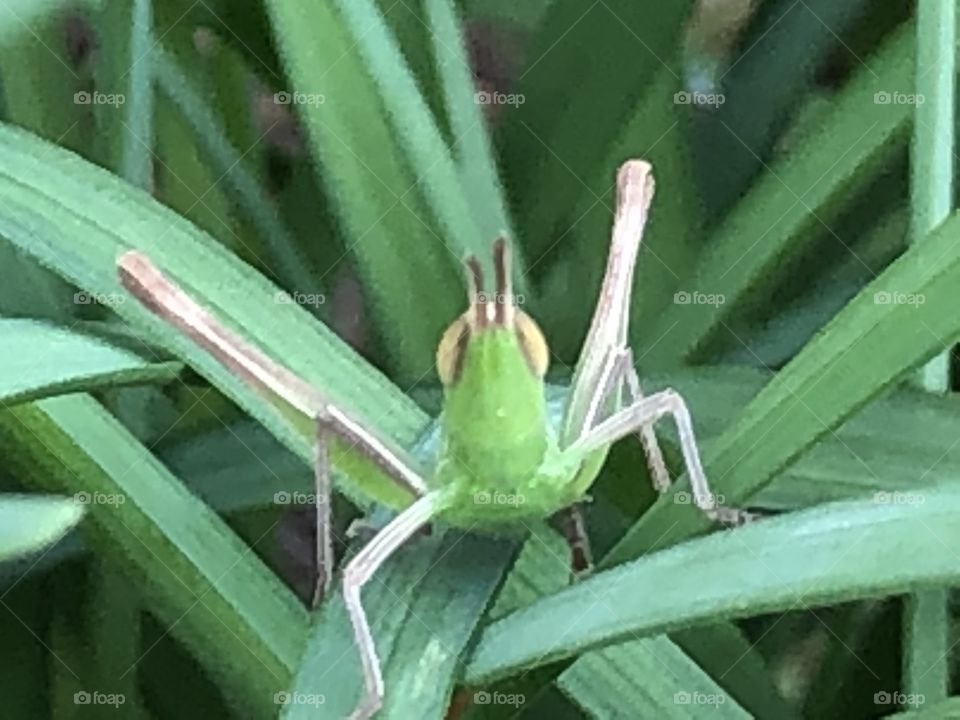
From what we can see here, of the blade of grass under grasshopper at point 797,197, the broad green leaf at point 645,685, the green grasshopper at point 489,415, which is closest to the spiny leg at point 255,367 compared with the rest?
the green grasshopper at point 489,415

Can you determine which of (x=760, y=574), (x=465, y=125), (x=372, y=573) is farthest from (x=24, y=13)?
(x=760, y=574)

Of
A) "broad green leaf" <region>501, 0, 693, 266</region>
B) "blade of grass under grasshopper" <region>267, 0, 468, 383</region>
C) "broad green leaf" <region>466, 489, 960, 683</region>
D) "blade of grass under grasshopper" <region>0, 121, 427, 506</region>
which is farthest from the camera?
"broad green leaf" <region>501, 0, 693, 266</region>

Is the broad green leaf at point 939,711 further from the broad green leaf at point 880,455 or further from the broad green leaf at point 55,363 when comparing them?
the broad green leaf at point 55,363

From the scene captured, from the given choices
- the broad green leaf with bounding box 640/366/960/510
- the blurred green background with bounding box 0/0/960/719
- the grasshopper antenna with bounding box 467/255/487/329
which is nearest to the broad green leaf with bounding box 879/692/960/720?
the blurred green background with bounding box 0/0/960/719

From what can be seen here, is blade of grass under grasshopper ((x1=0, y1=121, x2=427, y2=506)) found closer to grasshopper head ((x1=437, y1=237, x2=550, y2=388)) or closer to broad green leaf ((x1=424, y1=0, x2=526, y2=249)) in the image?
grasshopper head ((x1=437, y1=237, x2=550, y2=388))

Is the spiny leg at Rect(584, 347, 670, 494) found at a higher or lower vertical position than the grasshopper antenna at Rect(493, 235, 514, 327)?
lower

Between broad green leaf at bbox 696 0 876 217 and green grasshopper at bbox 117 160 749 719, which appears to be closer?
green grasshopper at bbox 117 160 749 719

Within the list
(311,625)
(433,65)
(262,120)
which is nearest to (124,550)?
(311,625)

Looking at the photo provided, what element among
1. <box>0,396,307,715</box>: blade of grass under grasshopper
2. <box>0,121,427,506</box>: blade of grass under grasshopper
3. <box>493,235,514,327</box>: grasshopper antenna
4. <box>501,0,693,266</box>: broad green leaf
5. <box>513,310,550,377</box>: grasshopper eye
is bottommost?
<box>0,396,307,715</box>: blade of grass under grasshopper

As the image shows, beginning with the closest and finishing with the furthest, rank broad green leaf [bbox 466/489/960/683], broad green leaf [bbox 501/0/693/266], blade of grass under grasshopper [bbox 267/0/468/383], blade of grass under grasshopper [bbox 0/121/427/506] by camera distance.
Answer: broad green leaf [bbox 466/489/960/683], blade of grass under grasshopper [bbox 0/121/427/506], blade of grass under grasshopper [bbox 267/0/468/383], broad green leaf [bbox 501/0/693/266]
